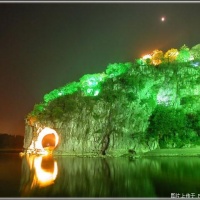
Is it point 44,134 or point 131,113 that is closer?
point 131,113

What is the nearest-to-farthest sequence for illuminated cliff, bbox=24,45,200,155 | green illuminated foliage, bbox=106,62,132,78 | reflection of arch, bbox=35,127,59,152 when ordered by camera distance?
1. illuminated cliff, bbox=24,45,200,155
2. reflection of arch, bbox=35,127,59,152
3. green illuminated foliage, bbox=106,62,132,78

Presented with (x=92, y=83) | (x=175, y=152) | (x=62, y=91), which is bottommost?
(x=175, y=152)

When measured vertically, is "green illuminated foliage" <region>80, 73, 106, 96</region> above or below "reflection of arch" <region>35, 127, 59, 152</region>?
above

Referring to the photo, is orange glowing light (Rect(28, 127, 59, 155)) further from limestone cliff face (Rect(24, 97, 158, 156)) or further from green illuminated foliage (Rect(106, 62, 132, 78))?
green illuminated foliage (Rect(106, 62, 132, 78))

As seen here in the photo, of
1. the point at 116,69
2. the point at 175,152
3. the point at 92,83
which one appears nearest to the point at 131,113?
the point at 175,152

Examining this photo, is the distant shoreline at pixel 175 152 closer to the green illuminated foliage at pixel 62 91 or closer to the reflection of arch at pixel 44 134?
the reflection of arch at pixel 44 134

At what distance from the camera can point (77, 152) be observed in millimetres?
24750

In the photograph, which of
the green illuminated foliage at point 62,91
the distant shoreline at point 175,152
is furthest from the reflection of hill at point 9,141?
the distant shoreline at point 175,152

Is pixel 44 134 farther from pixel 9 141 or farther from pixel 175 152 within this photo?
pixel 9 141

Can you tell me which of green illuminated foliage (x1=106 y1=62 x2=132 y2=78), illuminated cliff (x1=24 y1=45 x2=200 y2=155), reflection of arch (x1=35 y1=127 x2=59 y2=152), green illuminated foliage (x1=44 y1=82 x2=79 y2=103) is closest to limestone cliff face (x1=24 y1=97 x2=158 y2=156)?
illuminated cliff (x1=24 y1=45 x2=200 y2=155)

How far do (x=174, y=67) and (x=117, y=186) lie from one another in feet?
64.0

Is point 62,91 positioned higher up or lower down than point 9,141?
higher up

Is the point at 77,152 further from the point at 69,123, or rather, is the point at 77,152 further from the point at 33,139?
the point at 33,139

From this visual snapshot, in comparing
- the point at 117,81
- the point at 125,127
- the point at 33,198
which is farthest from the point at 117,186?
the point at 117,81
